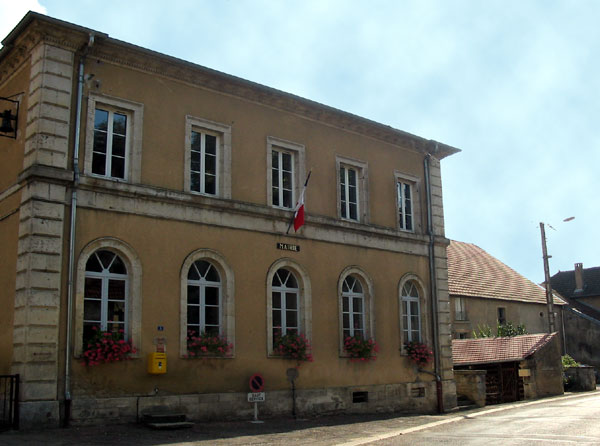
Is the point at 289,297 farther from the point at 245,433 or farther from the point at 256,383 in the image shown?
the point at 245,433

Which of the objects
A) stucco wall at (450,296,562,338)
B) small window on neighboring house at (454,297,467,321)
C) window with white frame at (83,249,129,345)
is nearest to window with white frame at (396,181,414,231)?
window with white frame at (83,249,129,345)

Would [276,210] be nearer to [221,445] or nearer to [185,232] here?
[185,232]

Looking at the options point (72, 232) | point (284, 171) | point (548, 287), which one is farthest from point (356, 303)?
point (548, 287)

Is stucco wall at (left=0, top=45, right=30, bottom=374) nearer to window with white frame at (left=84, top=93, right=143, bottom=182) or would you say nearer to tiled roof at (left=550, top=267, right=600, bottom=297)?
window with white frame at (left=84, top=93, right=143, bottom=182)

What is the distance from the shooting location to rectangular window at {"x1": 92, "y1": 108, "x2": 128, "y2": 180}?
13.3 meters

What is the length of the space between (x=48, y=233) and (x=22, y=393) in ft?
8.85

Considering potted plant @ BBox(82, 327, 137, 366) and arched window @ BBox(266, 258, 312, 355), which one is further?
arched window @ BBox(266, 258, 312, 355)

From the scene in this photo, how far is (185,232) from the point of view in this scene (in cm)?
1408

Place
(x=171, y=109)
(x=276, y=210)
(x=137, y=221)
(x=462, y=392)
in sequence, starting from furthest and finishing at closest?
(x=462, y=392) < (x=276, y=210) < (x=171, y=109) < (x=137, y=221)

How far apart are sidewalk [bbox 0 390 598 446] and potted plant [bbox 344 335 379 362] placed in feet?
4.80

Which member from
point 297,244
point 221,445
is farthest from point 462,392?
point 221,445

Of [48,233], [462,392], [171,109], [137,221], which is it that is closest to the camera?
[48,233]

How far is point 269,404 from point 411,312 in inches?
220

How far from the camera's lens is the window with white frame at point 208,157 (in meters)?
14.6
